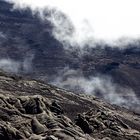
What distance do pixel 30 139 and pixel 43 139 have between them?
733 centimetres

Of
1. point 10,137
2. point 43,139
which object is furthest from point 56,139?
point 10,137

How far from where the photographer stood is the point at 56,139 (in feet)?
635

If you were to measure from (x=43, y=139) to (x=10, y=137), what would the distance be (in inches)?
536

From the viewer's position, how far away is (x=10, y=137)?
656 feet

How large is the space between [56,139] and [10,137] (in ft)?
58.8

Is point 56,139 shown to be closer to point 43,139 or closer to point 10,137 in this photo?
point 43,139

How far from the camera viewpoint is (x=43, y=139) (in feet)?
636

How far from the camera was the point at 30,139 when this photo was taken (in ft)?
654
